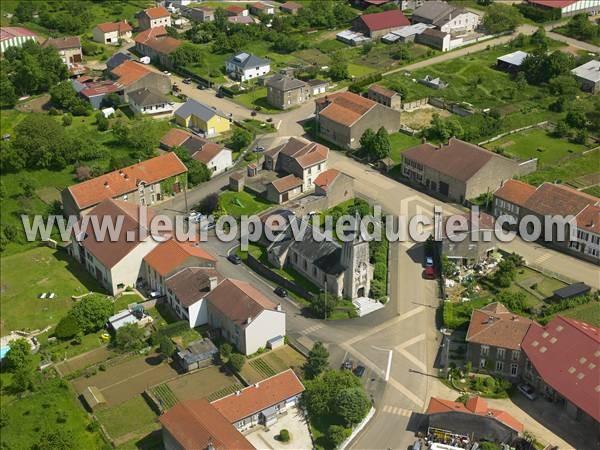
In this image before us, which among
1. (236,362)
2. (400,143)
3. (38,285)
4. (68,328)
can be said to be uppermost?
(236,362)

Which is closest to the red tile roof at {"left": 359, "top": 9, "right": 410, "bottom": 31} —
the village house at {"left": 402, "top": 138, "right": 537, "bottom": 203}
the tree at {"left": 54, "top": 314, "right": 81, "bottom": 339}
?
the village house at {"left": 402, "top": 138, "right": 537, "bottom": 203}

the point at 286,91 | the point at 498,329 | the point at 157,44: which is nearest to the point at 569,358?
the point at 498,329

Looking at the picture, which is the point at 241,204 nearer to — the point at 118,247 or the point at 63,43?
the point at 118,247

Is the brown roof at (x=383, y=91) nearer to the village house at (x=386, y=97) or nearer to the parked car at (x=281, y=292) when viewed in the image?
the village house at (x=386, y=97)

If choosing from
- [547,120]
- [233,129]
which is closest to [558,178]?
[547,120]

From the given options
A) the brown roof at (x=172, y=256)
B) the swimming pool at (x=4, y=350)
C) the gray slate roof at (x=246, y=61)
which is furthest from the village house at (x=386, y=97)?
the swimming pool at (x=4, y=350)

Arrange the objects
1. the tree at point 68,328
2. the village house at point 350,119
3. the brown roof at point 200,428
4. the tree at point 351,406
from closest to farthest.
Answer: the brown roof at point 200,428, the tree at point 351,406, the tree at point 68,328, the village house at point 350,119

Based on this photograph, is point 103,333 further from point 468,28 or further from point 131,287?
point 468,28
